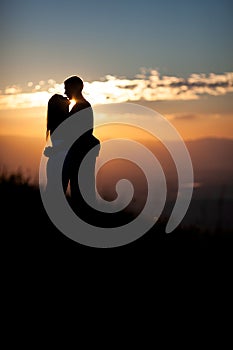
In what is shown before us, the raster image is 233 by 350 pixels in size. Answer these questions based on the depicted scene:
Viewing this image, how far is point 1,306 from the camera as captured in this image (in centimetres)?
702

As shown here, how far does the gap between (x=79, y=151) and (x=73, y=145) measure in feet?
0.43

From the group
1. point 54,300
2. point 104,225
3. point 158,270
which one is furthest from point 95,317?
point 104,225

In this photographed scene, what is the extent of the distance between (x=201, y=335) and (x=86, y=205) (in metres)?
4.02

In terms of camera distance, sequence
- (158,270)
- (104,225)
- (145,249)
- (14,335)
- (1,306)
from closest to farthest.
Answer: (14,335), (1,306), (158,270), (145,249), (104,225)

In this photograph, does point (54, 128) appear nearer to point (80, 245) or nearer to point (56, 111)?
point (56, 111)

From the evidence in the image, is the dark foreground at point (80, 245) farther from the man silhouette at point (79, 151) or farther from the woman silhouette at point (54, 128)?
the man silhouette at point (79, 151)

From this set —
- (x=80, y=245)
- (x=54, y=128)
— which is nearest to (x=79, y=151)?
(x=54, y=128)

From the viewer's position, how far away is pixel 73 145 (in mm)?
10617

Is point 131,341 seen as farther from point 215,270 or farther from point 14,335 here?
point 215,270

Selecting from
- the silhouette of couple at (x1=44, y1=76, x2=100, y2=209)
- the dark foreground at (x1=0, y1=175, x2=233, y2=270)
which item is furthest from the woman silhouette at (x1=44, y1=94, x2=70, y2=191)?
the dark foreground at (x1=0, y1=175, x2=233, y2=270)

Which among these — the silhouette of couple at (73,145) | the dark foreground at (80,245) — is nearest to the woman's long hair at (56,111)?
the silhouette of couple at (73,145)

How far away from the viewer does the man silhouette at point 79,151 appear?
1026 centimetres

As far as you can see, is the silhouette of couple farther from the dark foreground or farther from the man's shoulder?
the dark foreground

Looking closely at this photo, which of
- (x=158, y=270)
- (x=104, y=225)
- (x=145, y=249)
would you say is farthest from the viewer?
(x=104, y=225)
